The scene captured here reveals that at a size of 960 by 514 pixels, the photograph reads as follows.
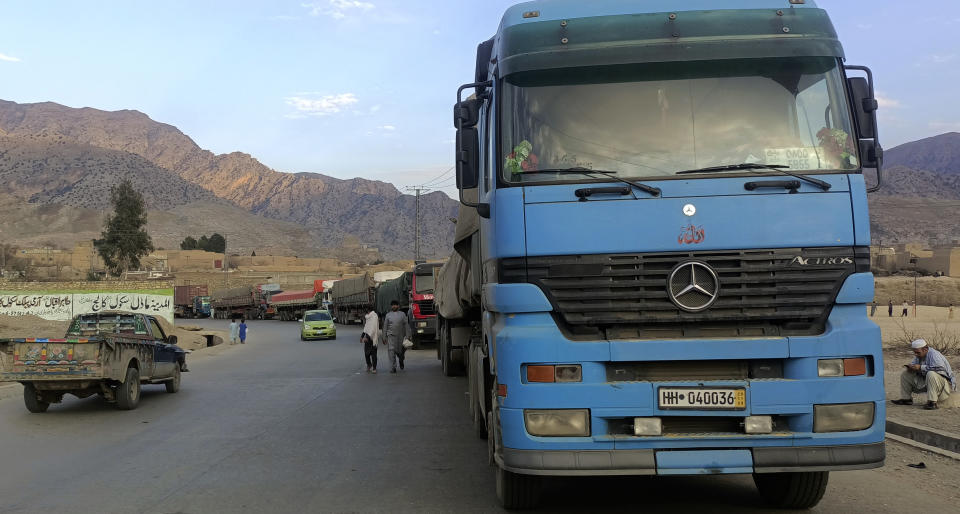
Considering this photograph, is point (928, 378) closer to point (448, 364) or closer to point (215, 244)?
point (448, 364)

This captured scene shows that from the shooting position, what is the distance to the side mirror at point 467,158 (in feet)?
19.0

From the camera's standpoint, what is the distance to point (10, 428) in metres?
11.1

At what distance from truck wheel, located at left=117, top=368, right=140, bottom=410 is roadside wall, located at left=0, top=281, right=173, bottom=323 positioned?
2766 centimetres

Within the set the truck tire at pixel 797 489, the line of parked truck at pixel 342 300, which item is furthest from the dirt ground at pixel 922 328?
the line of parked truck at pixel 342 300

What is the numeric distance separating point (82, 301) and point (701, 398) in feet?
139

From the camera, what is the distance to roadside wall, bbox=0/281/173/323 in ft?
131

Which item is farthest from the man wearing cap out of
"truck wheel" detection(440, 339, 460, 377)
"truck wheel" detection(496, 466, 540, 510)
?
"truck wheel" detection(440, 339, 460, 377)

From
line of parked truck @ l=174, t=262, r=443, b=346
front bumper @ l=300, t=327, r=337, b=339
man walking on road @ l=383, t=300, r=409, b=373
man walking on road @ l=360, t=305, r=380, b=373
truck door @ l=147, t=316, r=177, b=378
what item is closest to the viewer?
truck door @ l=147, t=316, r=177, b=378

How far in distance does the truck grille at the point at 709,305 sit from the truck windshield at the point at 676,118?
60cm

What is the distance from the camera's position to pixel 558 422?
5051 millimetres

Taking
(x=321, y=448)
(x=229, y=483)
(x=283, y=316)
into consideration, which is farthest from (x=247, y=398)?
(x=283, y=316)

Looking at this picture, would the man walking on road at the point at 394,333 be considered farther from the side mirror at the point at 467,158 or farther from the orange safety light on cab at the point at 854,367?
the orange safety light on cab at the point at 854,367

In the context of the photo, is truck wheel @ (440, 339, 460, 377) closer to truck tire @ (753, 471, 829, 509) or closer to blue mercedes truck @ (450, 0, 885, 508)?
truck tire @ (753, 471, 829, 509)

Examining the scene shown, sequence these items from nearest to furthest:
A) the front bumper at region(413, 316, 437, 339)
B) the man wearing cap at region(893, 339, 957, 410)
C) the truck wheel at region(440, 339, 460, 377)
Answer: the man wearing cap at region(893, 339, 957, 410), the truck wheel at region(440, 339, 460, 377), the front bumper at region(413, 316, 437, 339)
